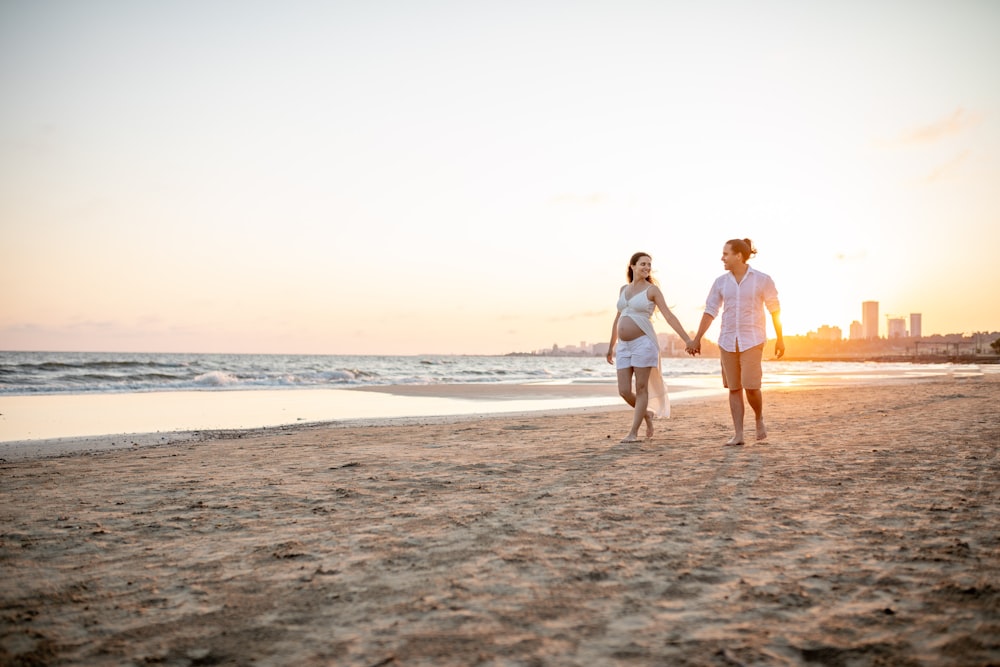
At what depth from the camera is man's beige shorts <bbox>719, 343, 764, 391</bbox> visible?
22.7ft

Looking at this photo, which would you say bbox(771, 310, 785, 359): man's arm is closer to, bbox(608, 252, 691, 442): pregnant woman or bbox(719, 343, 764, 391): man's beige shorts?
bbox(719, 343, 764, 391): man's beige shorts

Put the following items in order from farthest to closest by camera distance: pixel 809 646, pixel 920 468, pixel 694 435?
pixel 694 435 → pixel 920 468 → pixel 809 646

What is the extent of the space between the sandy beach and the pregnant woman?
4.65 ft

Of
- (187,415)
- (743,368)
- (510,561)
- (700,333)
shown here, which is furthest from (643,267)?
(187,415)

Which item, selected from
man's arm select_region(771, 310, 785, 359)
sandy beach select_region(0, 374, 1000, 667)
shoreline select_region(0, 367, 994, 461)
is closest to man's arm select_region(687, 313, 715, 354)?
man's arm select_region(771, 310, 785, 359)

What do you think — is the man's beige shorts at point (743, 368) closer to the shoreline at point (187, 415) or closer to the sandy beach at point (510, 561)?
the sandy beach at point (510, 561)

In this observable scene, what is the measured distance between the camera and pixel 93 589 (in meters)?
2.83

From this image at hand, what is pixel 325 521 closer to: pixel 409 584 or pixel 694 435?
pixel 409 584

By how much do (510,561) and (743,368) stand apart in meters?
4.81

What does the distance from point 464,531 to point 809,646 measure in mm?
1907

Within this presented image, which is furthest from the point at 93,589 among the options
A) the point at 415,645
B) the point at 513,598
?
the point at 513,598

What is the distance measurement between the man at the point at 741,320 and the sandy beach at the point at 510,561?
1.07m

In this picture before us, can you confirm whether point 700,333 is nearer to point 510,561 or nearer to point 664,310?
point 664,310

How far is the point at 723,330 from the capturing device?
714cm
